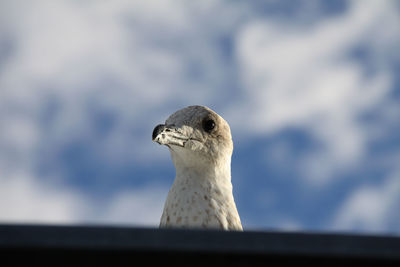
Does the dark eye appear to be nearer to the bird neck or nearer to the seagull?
the seagull

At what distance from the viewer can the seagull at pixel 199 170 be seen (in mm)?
3939

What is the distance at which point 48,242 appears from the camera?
183 centimetres

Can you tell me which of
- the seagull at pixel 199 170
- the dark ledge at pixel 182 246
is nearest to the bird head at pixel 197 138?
the seagull at pixel 199 170

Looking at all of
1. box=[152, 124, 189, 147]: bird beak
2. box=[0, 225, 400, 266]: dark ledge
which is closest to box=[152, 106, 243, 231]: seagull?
box=[152, 124, 189, 147]: bird beak

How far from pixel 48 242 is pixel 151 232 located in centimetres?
35

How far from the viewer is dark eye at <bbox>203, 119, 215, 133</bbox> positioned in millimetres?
4471

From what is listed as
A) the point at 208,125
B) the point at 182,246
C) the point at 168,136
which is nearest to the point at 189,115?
the point at 208,125

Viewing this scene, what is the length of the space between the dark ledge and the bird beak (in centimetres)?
209

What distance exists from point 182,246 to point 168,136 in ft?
7.63

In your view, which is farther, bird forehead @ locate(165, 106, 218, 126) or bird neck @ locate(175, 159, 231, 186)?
bird forehead @ locate(165, 106, 218, 126)

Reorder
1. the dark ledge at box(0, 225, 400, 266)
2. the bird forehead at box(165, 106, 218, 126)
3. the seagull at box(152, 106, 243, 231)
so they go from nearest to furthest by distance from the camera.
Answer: the dark ledge at box(0, 225, 400, 266)
the seagull at box(152, 106, 243, 231)
the bird forehead at box(165, 106, 218, 126)

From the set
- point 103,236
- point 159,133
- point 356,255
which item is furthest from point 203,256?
point 159,133

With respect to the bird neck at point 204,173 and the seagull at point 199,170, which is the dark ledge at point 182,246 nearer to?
the seagull at point 199,170

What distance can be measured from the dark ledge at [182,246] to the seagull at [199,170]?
195 cm
